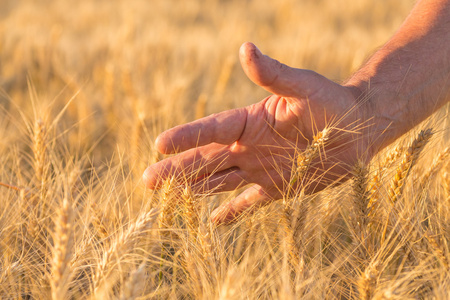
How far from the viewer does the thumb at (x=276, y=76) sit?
1434mm

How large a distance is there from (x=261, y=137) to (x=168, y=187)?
46 cm

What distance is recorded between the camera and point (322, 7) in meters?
8.53

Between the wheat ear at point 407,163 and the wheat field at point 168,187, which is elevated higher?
the wheat ear at point 407,163

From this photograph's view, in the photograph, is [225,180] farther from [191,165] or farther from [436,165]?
[436,165]

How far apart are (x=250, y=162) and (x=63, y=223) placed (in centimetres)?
84

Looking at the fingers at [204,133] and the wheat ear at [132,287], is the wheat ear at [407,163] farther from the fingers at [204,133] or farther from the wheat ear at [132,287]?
the wheat ear at [132,287]

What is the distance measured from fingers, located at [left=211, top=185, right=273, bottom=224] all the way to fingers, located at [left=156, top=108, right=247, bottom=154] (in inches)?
7.7

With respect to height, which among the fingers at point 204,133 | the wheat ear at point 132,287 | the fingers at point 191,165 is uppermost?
the fingers at point 204,133

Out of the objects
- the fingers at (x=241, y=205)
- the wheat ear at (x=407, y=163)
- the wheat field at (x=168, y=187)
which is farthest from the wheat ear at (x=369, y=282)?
the fingers at (x=241, y=205)

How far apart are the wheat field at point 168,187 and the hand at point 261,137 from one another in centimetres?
8

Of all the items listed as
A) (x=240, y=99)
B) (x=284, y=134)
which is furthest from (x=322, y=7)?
(x=284, y=134)

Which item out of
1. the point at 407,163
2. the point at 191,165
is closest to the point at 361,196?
the point at 407,163

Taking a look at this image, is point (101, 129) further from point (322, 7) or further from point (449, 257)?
point (322, 7)

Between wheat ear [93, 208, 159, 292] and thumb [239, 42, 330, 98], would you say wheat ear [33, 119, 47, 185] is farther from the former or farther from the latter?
thumb [239, 42, 330, 98]
